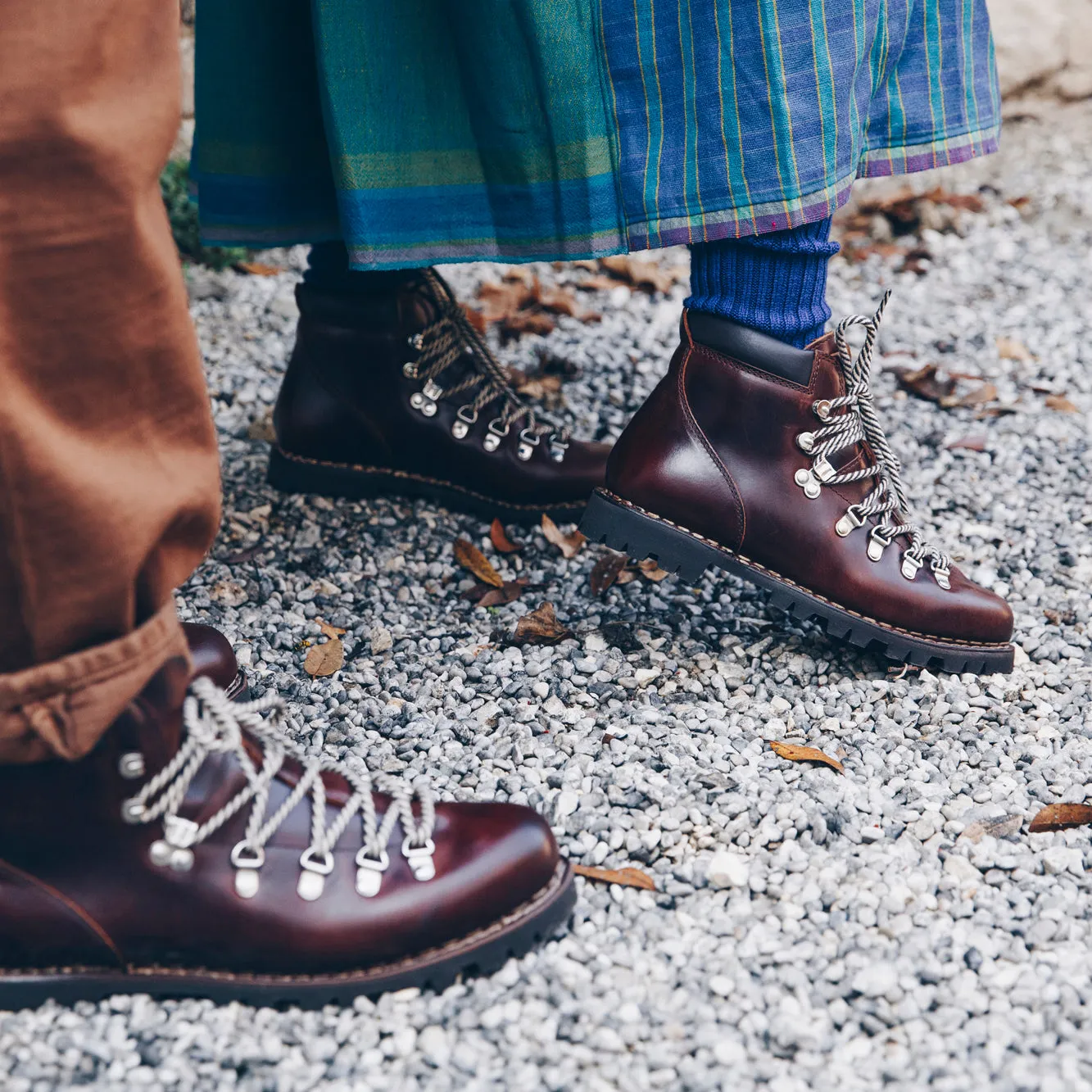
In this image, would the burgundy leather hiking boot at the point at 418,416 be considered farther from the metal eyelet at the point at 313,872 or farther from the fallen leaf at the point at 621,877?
the metal eyelet at the point at 313,872

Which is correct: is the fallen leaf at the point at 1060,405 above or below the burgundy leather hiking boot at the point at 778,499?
below

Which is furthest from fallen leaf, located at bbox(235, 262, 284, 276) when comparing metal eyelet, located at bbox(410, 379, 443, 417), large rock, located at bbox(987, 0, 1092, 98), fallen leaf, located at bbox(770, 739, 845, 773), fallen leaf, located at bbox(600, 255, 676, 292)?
large rock, located at bbox(987, 0, 1092, 98)

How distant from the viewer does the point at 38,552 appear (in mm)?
812

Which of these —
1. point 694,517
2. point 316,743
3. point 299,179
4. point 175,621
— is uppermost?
point 299,179

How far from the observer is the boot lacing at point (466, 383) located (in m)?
1.70

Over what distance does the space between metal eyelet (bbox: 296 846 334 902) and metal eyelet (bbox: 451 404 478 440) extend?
0.89 m

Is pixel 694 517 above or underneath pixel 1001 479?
above

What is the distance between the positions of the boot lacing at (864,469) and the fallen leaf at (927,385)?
928 mm

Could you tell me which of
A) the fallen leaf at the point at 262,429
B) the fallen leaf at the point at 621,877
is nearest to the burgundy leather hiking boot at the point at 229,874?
the fallen leaf at the point at 621,877

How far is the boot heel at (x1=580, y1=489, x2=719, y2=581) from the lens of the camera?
1.38m

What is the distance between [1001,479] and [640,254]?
157cm

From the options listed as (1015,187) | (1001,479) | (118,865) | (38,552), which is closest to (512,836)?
(118,865)

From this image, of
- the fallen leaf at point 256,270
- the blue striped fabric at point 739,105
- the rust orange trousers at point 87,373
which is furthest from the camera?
the fallen leaf at point 256,270

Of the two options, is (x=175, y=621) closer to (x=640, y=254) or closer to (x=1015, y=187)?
(x=640, y=254)
